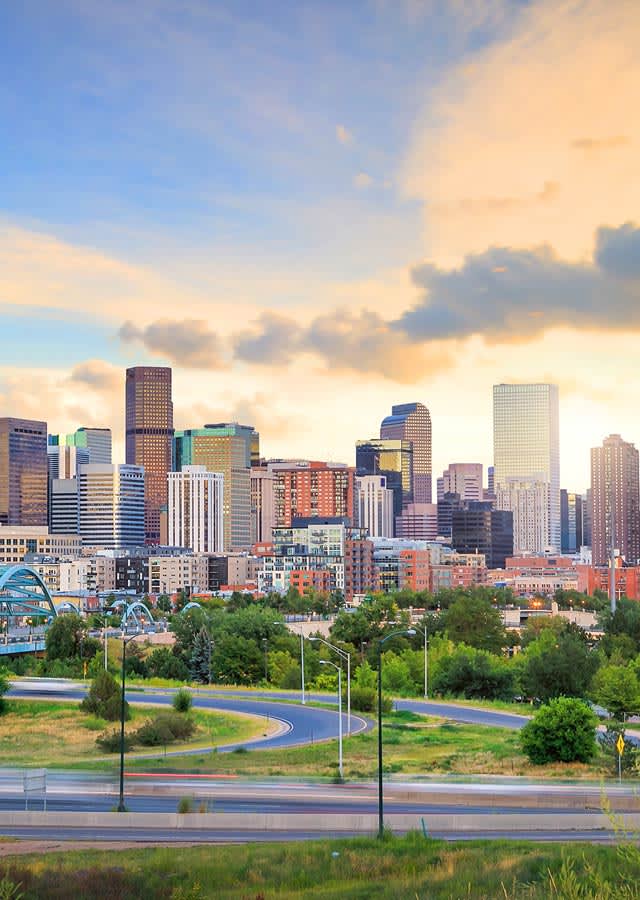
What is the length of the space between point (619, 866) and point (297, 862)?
909cm

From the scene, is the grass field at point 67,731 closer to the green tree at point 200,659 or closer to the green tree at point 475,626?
the green tree at point 200,659

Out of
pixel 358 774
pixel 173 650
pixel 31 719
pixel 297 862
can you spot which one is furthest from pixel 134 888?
pixel 173 650

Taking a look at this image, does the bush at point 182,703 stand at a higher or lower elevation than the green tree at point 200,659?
higher

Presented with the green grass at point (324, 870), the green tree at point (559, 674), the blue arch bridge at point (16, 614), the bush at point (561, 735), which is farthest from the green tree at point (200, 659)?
the green grass at point (324, 870)

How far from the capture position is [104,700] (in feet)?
264

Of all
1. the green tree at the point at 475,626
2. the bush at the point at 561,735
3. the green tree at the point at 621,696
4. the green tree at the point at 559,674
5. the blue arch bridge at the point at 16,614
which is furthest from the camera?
the blue arch bridge at the point at 16,614

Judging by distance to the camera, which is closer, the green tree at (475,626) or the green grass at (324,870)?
the green grass at (324,870)

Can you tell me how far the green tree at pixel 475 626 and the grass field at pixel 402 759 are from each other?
67598mm

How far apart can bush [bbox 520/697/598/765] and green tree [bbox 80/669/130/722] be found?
29.8 metres

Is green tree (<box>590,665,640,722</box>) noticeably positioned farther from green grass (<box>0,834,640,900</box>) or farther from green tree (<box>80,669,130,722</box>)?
green grass (<box>0,834,640,900</box>)

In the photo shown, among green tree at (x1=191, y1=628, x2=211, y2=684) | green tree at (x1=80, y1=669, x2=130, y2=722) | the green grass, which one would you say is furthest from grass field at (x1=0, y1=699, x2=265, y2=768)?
green tree at (x1=191, y1=628, x2=211, y2=684)

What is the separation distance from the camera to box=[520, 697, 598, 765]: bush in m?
58.4

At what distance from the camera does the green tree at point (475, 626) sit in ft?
452

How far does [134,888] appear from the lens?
98.5ft
